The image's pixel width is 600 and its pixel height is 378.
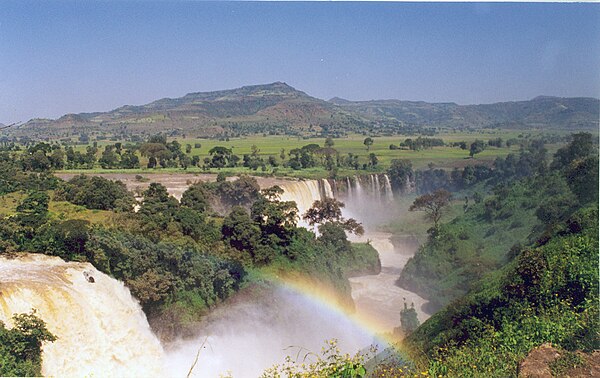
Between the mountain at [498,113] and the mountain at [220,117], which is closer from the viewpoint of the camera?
the mountain at [498,113]

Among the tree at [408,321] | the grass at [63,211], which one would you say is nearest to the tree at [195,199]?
the grass at [63,211]

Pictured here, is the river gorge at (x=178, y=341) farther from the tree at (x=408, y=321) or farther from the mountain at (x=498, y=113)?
the mountain at (x=498, y=113)

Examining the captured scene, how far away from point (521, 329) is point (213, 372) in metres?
4.29

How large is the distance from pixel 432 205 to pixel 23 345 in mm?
13448

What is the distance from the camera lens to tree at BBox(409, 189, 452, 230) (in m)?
16.5

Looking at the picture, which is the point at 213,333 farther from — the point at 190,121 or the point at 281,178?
the point at 190,121

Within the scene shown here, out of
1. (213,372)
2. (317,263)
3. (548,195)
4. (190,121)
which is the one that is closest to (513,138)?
(548,195)

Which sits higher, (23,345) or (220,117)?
(220,117)

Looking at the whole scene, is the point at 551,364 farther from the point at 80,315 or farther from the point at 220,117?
the point at 220,117

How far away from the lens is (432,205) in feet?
55.3

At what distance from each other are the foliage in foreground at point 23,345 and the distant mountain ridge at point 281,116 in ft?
21.2

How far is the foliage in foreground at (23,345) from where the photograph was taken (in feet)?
17.7

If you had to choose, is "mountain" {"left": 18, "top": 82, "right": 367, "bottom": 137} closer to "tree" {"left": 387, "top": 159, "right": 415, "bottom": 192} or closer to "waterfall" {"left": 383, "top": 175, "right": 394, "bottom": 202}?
"tree" {"left": 387, "top": 159, "right": 415, "bottom": 192}

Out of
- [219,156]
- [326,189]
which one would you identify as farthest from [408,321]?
[219,156]
